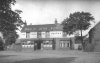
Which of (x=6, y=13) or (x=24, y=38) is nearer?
(x=6, y=13)

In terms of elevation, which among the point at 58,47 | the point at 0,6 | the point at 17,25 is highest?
the point at 0,6

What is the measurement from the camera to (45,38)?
62.4m

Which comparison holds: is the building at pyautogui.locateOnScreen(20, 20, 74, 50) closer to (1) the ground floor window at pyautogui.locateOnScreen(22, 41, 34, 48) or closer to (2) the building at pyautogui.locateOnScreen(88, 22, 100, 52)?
(1) the ground floor window at pyautogui.locateOnScreen(22, 41, 34, 48)

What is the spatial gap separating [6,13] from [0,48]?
4499 cm

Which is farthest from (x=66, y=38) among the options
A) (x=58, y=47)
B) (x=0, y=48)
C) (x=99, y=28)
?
(x=0, y=48)

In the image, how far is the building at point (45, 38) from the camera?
59.0 m

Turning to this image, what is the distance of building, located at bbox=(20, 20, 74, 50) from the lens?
59.0 metres

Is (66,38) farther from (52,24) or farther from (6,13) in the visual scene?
(6,13)

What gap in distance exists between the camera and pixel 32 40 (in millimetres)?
60906

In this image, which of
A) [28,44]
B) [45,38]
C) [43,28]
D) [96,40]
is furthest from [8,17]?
[43,28]

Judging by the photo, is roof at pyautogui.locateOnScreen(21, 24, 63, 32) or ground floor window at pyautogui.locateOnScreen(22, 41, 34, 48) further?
roof at pyautogui.locateOnScreen(21, 24, 63, 32)

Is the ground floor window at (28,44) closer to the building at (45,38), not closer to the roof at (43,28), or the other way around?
the building at (45,38)

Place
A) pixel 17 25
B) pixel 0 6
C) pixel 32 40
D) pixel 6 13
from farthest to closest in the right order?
pixel 32 40 → pixel 17 25 → pixel 6 13 → pixel 0 6

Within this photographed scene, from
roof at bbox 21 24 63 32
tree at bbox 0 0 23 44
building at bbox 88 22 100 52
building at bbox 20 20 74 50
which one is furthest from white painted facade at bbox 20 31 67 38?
tree at bbox 0 0 23 44
